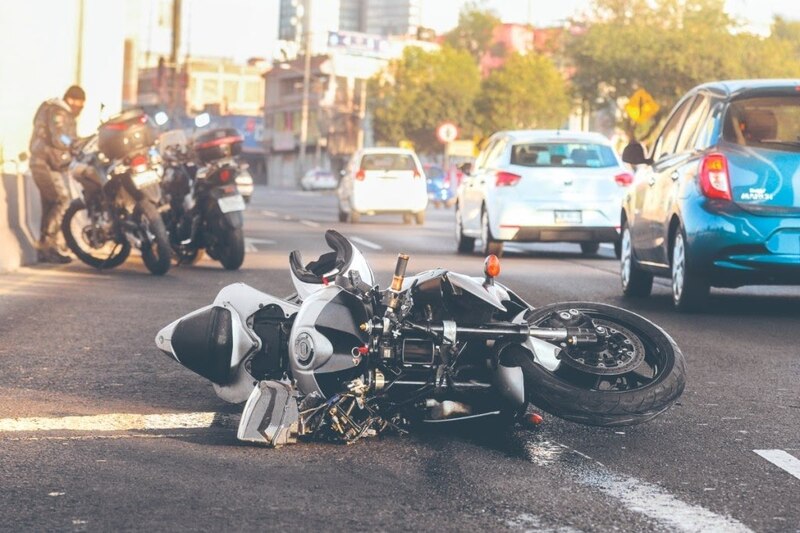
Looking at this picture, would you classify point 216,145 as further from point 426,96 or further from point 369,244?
point 426,96

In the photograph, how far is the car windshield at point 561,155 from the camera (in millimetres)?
19062

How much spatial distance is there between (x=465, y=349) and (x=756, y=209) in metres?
5.23

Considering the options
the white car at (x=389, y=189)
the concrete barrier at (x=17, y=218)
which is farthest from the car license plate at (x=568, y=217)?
the white car at (x=389, y=189)

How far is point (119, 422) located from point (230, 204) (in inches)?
339

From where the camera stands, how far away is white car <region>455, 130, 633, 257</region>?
731 inches

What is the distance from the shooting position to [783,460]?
18.9 feet

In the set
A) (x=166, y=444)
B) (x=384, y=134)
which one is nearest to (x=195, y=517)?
(x=166, y=444)

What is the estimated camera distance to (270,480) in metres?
5.27

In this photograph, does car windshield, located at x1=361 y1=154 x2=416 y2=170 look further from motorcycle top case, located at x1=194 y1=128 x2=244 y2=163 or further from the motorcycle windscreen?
the motorcycle windscreen

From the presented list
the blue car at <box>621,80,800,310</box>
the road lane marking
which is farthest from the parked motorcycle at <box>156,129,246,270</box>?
the road lane marking

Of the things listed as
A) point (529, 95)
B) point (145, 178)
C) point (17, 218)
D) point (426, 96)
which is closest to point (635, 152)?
point (145, 178)

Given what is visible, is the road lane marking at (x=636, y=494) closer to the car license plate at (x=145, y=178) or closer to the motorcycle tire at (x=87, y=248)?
the car license plate at (x=145, y=178)

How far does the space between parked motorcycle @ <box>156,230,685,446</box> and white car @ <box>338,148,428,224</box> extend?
2561 cm

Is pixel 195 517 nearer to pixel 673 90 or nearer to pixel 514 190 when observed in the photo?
pixel 514 190
